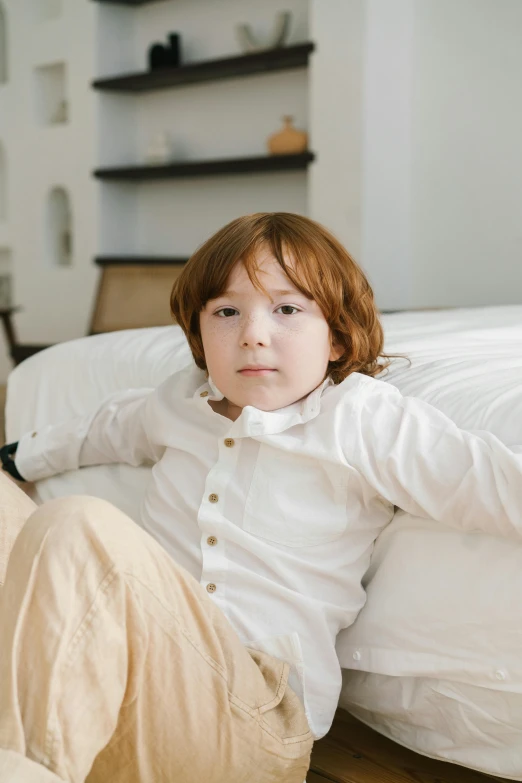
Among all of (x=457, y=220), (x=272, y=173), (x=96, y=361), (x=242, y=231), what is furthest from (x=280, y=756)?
(x=272, y=173)

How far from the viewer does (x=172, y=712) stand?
2.78 ft

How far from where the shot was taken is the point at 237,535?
1025 millimetres

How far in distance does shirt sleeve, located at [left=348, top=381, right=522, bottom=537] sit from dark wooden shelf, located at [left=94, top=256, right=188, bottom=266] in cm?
300

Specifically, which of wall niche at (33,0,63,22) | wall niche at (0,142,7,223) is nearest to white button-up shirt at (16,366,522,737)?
wall niche at (33,0,63,22)

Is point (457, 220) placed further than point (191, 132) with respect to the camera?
No

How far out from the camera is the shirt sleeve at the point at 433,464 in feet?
2.98

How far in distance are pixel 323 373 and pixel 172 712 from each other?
1.43 ft

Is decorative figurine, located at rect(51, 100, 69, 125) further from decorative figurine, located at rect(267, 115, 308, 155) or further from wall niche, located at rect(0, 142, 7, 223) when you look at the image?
decorative figurine, located at rect(267, 115, 308, 155)

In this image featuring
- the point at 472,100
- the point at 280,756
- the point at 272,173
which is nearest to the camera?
the point at 280,756

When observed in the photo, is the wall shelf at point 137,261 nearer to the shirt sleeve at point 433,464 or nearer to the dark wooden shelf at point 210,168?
the dark wooden shelf at point 210,168

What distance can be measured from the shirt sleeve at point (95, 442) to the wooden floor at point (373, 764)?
0.44 metres

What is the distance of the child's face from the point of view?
1054 millimetres

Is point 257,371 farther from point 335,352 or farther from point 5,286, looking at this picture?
point 5,286

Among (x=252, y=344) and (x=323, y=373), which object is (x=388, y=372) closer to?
(x=323, y=373)
